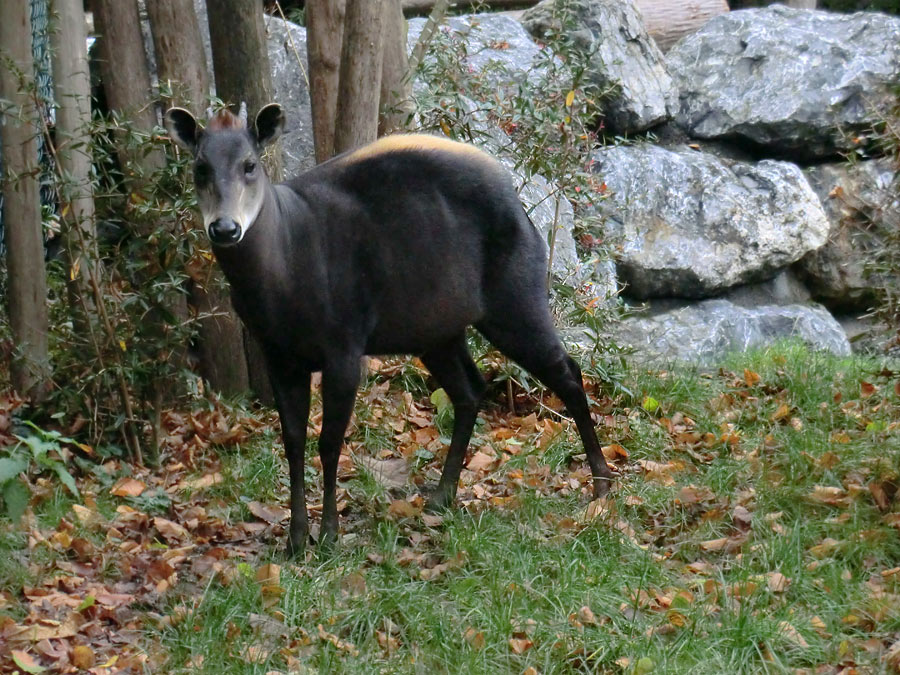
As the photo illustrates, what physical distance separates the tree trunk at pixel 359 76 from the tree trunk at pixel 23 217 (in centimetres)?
179

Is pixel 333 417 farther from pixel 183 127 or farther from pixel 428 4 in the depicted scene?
pixel 428 4

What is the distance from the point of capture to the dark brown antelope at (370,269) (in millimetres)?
4816

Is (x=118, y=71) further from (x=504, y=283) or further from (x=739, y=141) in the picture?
(x=739, y=141)

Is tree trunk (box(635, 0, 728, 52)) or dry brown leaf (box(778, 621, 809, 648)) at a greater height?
tree trunk (box(635, 0, 728, 52))

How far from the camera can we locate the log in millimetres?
12203

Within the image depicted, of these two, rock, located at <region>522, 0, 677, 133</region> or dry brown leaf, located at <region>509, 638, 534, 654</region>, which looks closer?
dry brown leaf, located at <region>509, 638, 534, 654</region>

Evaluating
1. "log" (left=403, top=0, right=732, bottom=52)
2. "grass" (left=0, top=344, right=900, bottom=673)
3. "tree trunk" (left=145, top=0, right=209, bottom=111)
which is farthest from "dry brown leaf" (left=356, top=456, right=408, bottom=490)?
"log" (left=403, top=0, right=732, bottom=52)

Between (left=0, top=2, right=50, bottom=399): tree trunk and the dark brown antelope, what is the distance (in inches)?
57.6

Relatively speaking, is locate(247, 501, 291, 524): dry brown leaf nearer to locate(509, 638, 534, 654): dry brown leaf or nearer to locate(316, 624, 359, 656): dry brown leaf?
locate(316, 624, 359, 656): dry brown leaf

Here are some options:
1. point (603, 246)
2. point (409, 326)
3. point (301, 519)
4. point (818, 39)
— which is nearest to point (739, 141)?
point (818, 39)

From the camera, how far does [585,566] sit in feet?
15.1

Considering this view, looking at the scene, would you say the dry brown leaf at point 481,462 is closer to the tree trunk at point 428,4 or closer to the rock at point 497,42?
the rock at point 497,42

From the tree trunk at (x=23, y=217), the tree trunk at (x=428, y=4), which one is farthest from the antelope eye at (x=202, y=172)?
the tree trunk at (x=428, y=4)

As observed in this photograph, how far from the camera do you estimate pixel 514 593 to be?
4.36 meters
